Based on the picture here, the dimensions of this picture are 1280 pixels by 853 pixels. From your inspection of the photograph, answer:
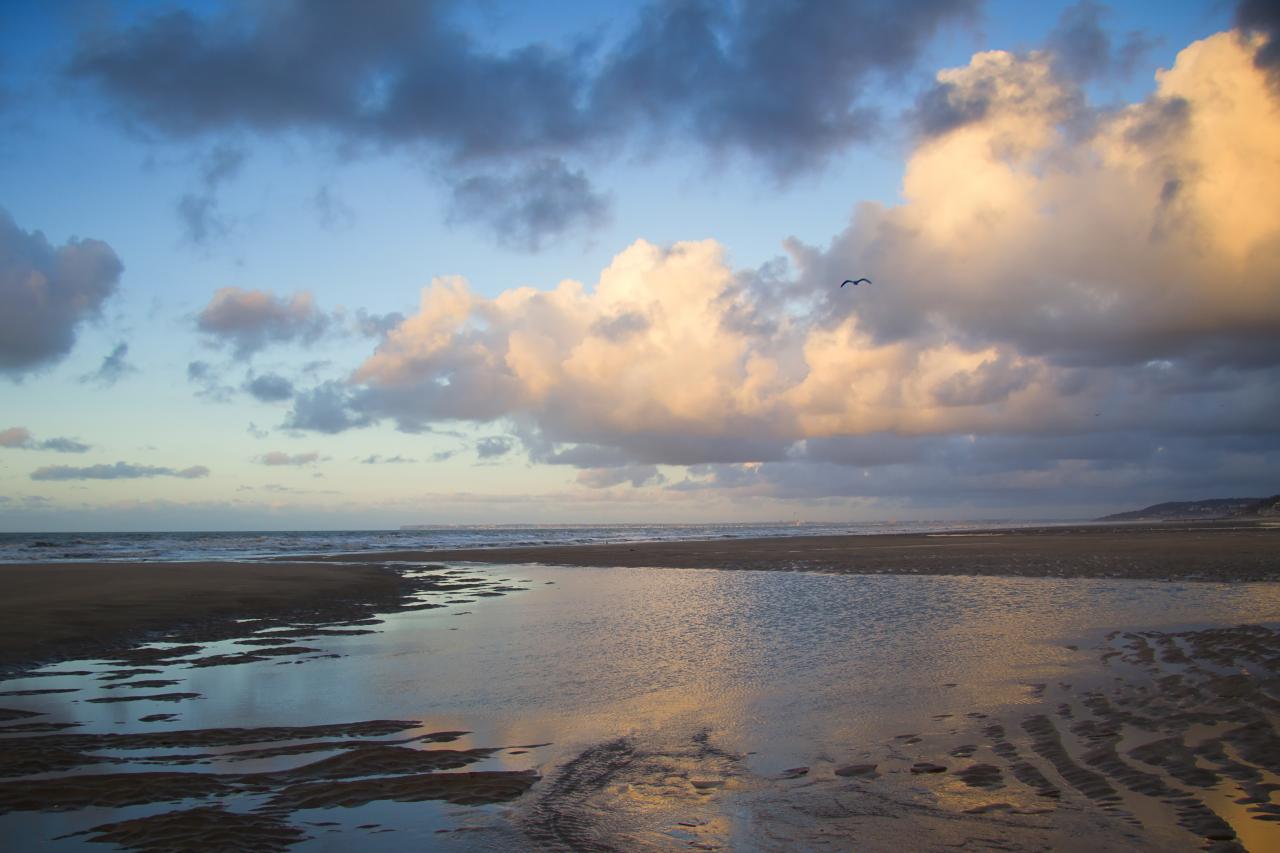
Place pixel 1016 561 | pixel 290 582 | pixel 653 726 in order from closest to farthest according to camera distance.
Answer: pixel 653 726, pixel 290 582, pixel 1016 561

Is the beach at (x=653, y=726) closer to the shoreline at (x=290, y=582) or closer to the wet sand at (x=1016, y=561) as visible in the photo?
the shoreline at (x=290, y=582)

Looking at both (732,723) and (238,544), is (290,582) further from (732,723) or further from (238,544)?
(238,544)

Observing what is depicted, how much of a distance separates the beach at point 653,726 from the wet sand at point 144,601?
0.19 meters

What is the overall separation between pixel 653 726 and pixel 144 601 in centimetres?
2013

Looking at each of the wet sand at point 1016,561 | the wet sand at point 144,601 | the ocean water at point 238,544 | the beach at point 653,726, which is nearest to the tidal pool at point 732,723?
the beach at point 653,726

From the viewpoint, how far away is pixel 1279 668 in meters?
12.0

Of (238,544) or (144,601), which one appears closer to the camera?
(144,601)

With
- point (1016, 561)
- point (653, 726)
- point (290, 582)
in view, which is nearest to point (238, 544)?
point (290, 582)

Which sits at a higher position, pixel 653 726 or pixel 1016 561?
pixel 653 726

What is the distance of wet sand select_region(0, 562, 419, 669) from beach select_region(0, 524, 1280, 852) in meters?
0.19

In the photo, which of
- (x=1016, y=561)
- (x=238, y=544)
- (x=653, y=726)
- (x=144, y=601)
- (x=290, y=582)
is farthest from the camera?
(x=238, y=544)

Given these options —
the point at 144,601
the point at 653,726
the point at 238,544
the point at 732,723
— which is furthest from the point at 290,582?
the point at 238,544

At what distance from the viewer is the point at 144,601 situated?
23797 millimetres

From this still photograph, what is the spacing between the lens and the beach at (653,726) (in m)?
6.82
